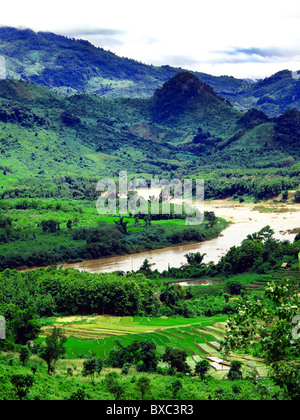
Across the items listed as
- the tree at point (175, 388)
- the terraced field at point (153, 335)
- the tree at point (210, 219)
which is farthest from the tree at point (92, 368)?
A: the tree at point (210, 219)

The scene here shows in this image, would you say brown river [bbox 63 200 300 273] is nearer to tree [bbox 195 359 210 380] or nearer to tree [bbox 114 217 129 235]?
tree [bbox 114 217 129 235]

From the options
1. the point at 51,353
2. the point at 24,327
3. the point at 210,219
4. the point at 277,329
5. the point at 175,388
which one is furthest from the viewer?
the point at 210,219

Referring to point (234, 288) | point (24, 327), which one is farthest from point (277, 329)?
point (234, 288)

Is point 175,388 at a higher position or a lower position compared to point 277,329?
lower

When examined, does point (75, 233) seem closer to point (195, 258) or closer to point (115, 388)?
point (195, 258)

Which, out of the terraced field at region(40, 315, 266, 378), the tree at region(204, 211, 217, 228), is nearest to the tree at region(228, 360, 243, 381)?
the terraced field at region(40, 315, 266, 378)
